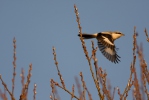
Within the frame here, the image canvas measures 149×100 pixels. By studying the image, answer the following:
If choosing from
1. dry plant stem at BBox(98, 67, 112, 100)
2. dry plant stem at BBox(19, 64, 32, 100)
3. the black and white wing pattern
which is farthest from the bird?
dry plant stem at BBox(19, 64, 32, 100)

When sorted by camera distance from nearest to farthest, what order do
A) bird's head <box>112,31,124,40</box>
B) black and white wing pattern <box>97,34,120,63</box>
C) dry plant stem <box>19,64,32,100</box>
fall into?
dry plant stem <box>19,64,32,100</box> < black and white wing pattern <box>97,34,120,63</box> < bird's head <box>112,31,124,40</box>

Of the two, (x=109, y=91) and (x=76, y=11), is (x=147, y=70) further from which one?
(x=76, y=11)

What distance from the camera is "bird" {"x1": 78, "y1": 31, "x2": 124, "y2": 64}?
6.48m

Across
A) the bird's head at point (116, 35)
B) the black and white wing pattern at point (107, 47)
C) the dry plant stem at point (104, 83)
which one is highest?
the bird's head at point (116, 35)

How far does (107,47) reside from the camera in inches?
265

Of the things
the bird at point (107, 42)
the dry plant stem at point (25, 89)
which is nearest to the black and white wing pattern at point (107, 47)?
the bird at point (107, 42)

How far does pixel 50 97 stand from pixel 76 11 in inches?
41.9

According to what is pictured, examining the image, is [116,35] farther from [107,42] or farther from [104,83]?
[104,83]

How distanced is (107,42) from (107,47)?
0.16 m

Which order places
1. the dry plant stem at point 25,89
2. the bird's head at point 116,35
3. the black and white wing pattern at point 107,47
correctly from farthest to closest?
the bird's head at point 116,35 → the black and white wing pattern at point 107,47 → the dry plant stem at point 25,89

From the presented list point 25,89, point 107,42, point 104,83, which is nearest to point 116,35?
point 107,42

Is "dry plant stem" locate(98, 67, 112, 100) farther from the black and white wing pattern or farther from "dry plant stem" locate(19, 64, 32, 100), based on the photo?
the black and white wing pattern

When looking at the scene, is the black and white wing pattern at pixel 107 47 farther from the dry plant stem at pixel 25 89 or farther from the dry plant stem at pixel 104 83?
the dry plant stem at pixel 25 89

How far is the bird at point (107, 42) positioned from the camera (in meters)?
6.48
